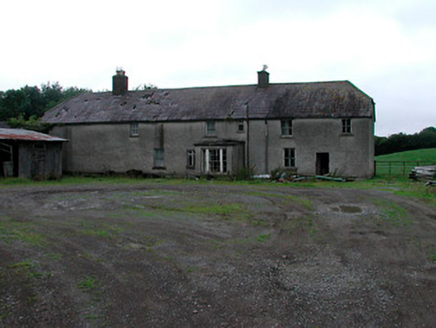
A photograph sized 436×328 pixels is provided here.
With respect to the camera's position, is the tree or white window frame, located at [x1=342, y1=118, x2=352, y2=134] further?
the tree

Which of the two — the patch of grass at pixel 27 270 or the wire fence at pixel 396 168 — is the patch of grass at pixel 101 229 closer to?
the patch of grass at pixel 27 270

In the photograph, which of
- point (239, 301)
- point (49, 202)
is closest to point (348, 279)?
point (239, 301)

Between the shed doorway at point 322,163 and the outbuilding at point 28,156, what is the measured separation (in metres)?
18.3

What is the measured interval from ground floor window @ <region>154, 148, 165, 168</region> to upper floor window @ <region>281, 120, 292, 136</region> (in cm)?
945

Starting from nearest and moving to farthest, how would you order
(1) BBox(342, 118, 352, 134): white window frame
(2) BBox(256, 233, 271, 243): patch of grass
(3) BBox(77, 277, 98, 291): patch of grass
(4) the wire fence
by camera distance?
1. (3) BBox(77, 277, 98, 291): patch of grass
2. (2) BBox(256, 233, 271, 243): patch of grass
3. (1) BBox(342, 118, 352, 134): white window frame
4. (4) the wire fence

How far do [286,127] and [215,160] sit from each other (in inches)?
223

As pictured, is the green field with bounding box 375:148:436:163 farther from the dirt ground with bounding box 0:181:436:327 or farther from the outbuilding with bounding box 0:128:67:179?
the outbuilding with bounding box 0:128:67:179

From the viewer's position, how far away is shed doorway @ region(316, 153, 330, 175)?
2809 cm

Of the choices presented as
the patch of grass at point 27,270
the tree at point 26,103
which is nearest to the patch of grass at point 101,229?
the patch of grass at point 27,270

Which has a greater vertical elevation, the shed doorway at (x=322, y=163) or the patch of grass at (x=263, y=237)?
the shed doorway at (x=322, y=163)

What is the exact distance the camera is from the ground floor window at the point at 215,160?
90.4 ft

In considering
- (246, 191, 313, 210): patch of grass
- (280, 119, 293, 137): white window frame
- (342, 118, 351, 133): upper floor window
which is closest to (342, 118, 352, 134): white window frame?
(342, 118, 351, 133): upper floor window

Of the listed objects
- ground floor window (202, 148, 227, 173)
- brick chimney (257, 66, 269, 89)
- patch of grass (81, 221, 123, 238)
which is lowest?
patch of grass (81, 221, 123, 238)

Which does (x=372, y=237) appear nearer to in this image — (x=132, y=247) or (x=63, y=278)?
(x=132, y=247)
